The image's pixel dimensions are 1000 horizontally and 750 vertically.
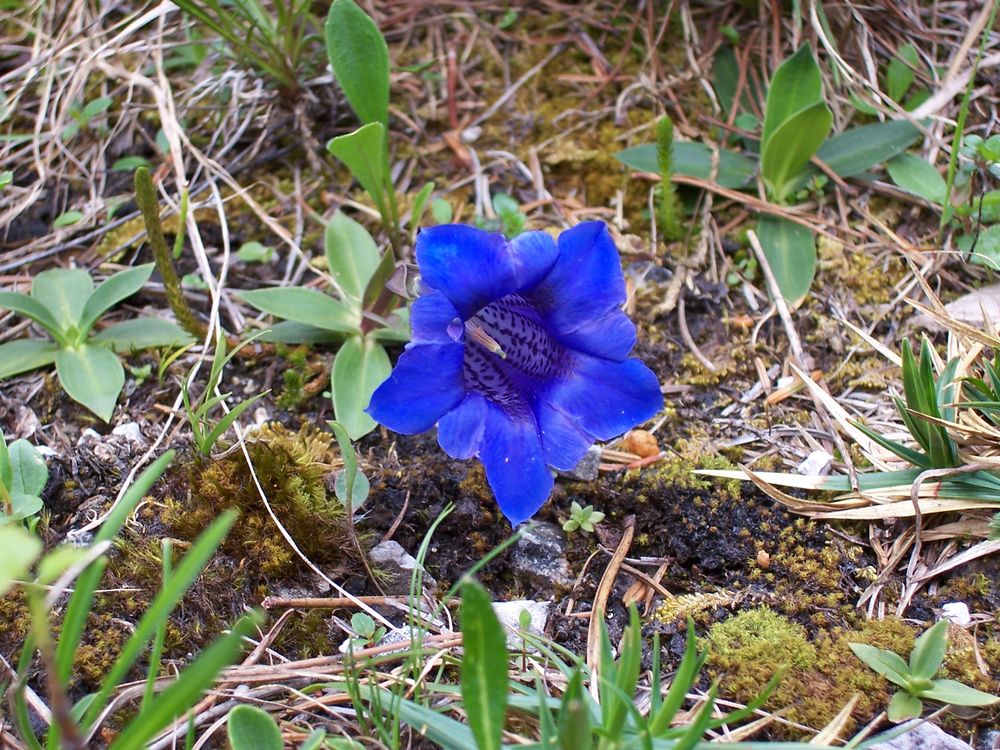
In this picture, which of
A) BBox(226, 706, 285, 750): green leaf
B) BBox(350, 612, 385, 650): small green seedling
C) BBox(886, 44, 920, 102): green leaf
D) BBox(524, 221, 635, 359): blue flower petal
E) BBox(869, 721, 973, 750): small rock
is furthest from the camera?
BBox(886, 44, 920, 102): green leaf

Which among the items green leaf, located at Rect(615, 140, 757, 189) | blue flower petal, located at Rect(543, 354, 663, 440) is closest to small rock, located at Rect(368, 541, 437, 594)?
blue flower petal, located at Rect(543, 354, 663, 440)

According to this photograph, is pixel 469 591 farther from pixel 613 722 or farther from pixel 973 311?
pixel 973 311

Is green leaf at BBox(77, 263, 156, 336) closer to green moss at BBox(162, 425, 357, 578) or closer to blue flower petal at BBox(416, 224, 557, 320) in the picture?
green moss at BBox(162, 425, 357, 578)

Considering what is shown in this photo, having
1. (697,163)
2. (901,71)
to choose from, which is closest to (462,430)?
(697,163)

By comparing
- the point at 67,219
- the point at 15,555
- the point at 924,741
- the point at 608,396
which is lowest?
the point at 924,741

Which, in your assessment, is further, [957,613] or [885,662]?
[957,613]

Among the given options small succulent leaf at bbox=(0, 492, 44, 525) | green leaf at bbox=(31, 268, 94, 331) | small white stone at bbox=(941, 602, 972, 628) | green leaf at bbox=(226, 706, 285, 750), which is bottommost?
small white stone at bbox=(941, 602, 972, 628)

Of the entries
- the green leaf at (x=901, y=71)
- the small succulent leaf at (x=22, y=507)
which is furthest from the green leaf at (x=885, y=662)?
the green leaf at (x=901, y=71)

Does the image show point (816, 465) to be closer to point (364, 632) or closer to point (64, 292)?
point (364, 632)
